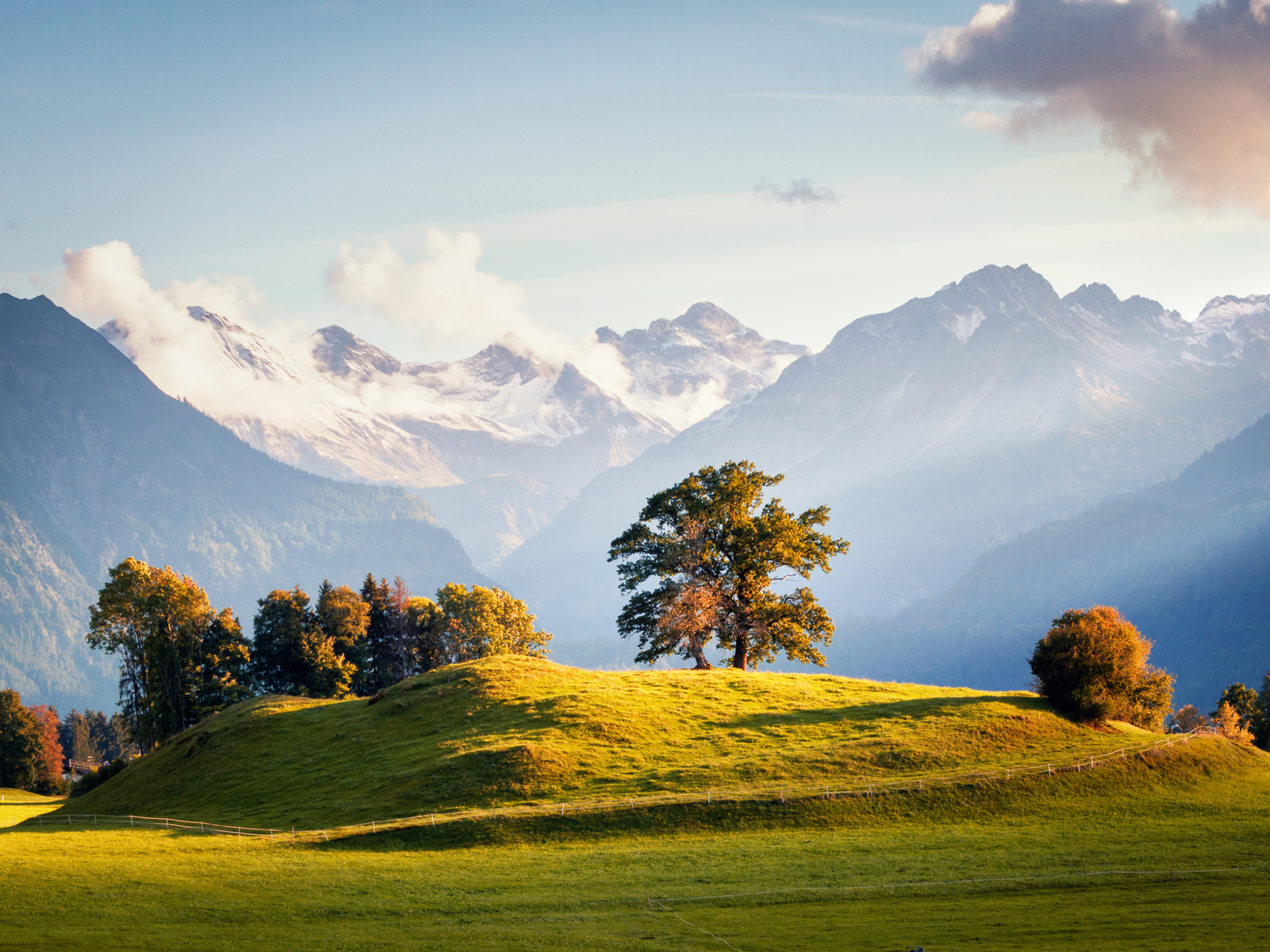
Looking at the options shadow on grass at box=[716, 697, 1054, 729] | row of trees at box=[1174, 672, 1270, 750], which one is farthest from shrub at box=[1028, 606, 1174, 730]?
row of trees at box=[1174, 672, 1270, 750]

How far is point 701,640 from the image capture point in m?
90.5

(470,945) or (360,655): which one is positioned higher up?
(360,655)

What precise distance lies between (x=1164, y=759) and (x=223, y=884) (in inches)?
2175

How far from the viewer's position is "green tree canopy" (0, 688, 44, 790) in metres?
147

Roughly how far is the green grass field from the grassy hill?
1.15ft

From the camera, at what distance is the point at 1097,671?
7206 centimetres

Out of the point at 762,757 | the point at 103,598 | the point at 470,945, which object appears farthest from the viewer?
the point at 103,598

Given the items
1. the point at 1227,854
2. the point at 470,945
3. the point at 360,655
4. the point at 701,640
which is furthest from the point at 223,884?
the point at 360,655

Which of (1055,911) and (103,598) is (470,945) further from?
(103,598)

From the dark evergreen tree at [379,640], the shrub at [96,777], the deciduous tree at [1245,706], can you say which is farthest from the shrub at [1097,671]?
the shrub at [96,777]

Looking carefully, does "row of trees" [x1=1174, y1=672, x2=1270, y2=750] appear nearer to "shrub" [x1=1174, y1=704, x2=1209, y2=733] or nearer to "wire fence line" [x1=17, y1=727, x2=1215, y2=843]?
"shrub" [x1=1174, y1=704, x2=1209, y2=733]

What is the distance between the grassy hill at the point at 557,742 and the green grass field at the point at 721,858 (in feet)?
1.15

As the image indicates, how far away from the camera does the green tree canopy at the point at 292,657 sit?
116m

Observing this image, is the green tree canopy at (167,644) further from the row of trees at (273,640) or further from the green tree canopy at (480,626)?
the green tree canopy at (480,626)
